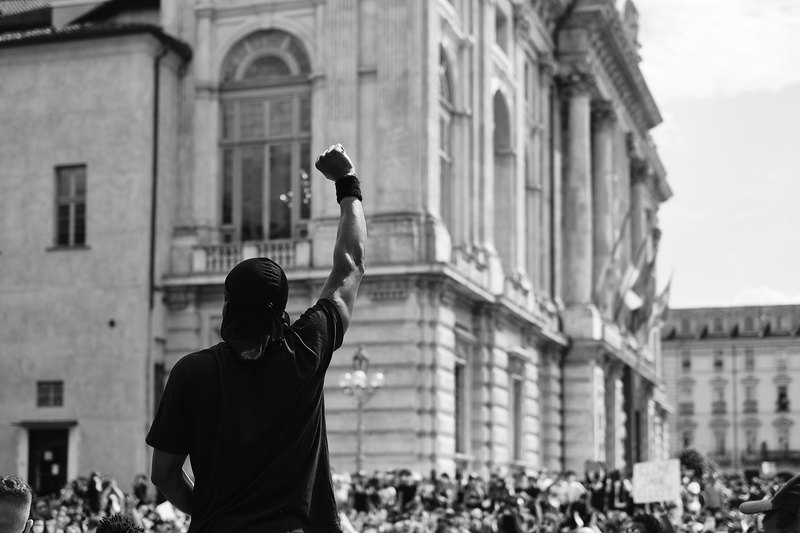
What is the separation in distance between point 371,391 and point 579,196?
997 inches

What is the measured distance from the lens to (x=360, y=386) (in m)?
36.2

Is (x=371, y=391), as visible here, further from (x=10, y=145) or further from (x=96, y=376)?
(x=10, y=145)

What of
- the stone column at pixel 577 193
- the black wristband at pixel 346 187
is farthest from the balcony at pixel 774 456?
the black wristband at pixel 346 187

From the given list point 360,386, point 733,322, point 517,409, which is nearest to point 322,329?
point 360,386

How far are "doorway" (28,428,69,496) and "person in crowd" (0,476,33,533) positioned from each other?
35217mm

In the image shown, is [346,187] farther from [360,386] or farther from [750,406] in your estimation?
[750,406]

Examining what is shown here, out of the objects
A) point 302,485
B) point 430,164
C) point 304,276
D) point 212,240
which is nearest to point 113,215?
point 212,240

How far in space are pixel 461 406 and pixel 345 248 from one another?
39564 millimetres

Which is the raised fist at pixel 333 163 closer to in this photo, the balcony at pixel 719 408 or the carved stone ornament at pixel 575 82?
the carved stone ornament at pixel 575 82

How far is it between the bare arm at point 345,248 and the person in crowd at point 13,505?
5.03ft

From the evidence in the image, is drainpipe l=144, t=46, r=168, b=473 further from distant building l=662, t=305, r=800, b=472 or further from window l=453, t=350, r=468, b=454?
distant building l=662, t=305, r=800, b=472

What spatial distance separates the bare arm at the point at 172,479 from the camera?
215 inches

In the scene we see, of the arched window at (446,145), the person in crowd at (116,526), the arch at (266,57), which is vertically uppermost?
the arch at (266,57)

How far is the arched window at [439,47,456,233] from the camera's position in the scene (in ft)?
147
